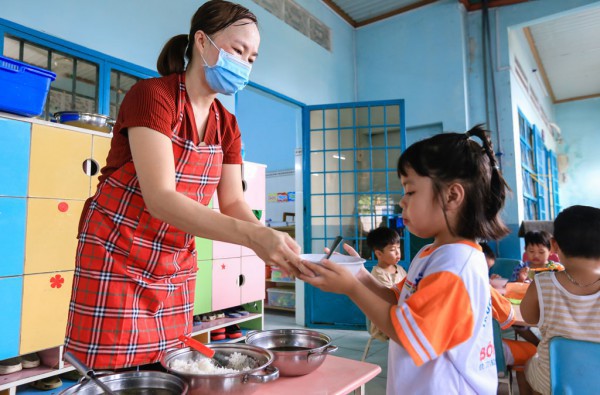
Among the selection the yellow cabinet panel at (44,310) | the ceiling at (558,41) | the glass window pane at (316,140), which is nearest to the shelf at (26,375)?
the yellow cabinet panel at (44,310)

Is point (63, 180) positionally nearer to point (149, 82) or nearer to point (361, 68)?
point (149, 82)

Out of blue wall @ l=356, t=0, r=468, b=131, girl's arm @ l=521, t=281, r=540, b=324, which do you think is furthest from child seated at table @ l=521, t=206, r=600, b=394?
blue wall @ l=356, t=0, r=468, b=131

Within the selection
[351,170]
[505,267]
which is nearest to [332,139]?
[351,170]

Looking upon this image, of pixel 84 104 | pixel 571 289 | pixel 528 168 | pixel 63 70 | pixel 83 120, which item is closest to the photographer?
pixel 571 289

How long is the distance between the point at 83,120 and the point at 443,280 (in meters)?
2.29

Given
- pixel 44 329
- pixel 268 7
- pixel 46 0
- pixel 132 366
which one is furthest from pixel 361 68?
pixel 132 366

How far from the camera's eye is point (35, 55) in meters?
2.63

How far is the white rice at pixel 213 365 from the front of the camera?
93 cm

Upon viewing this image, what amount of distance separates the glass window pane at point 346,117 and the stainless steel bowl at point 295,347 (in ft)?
14.2

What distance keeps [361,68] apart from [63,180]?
4.70 meters

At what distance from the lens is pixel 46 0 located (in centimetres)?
261

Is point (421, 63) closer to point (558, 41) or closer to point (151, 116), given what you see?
point (558, 41)

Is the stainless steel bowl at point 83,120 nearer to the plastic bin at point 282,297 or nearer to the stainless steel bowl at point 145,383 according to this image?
the stainless steel bowl at point 145,383

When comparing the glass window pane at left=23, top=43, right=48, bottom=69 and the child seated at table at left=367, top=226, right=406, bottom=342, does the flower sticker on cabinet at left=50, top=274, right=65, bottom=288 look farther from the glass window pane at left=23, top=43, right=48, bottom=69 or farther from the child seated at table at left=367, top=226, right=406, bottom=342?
the child seated at table at left=367, top=226, right=406, bottom=342
